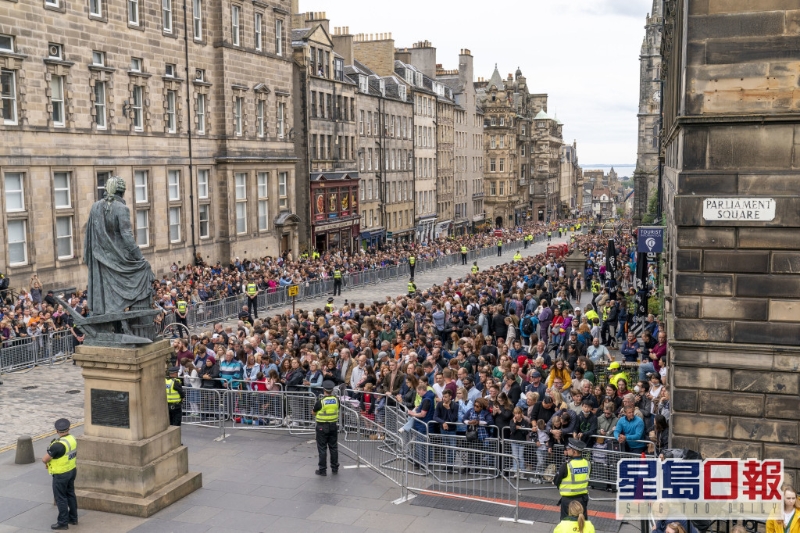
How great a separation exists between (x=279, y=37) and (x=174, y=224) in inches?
580

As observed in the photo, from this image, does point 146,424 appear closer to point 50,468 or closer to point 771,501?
point 50,468

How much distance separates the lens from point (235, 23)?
43.5m

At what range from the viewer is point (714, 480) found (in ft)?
36.7

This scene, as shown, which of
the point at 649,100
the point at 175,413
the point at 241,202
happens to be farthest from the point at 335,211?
the point at 649,100

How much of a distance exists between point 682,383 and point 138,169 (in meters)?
30.4

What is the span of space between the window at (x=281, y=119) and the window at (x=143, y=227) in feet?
41.5

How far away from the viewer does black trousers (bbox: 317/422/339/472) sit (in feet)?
44.4

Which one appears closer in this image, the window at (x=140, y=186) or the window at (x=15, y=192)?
the window at (x=15, y=192)

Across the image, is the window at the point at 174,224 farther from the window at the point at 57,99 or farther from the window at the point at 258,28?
the window at the point at 258,28

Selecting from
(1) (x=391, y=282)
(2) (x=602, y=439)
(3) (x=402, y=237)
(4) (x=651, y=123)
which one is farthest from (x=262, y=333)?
(4) (x=651, y=123)

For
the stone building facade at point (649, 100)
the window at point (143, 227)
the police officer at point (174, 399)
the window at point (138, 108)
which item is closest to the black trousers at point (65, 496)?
the police officer at point (174, 399)

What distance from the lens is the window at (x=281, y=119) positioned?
4816 cm

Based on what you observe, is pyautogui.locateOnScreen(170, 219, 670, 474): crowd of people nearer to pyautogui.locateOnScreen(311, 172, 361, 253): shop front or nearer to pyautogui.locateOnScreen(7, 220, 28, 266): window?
pyautogui.locateOnScreen(7, 220, 28, 266): window

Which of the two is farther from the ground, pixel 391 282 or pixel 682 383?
pixel 682 383
